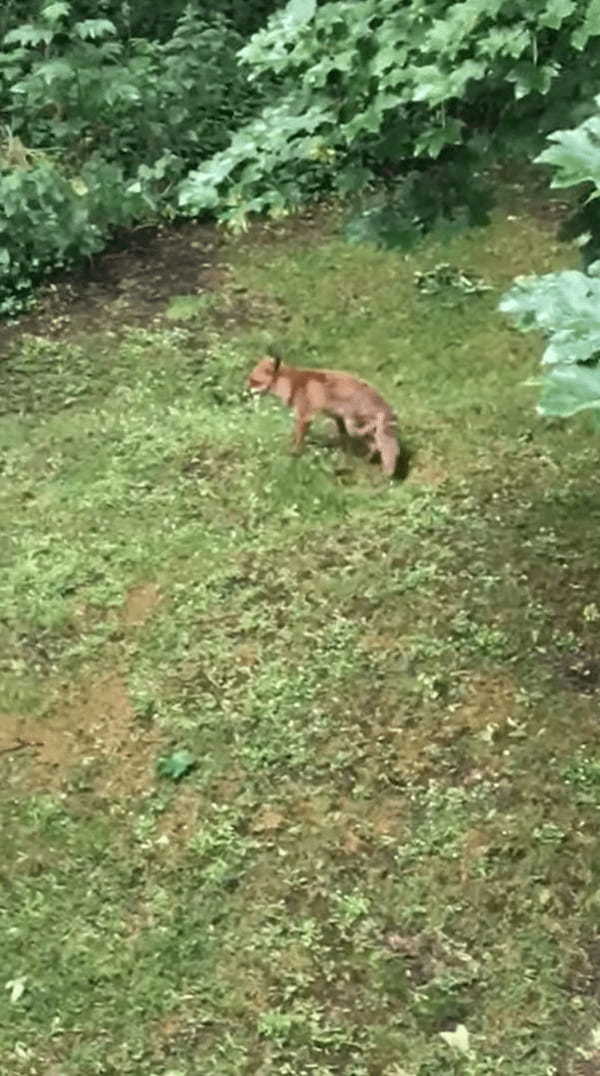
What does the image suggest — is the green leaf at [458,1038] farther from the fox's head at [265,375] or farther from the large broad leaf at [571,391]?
the fox's head at [265,375]

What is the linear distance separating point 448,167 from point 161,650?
1583 mm

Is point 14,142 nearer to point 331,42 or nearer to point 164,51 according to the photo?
point 164,51

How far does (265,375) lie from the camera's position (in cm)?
498

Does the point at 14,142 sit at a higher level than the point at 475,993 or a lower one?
higher

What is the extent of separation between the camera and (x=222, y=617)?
439 centimetres

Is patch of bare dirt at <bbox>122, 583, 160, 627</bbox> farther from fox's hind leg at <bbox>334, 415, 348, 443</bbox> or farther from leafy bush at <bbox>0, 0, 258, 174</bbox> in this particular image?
leafy bush at <bbox>0, 0, 258, 174</bbox>

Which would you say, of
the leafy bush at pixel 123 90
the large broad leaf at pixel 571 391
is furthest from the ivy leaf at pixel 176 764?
the leafy bush at pixel 123 90

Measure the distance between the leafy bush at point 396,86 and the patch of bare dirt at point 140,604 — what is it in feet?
4.70

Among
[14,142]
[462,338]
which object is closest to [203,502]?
[462,338]

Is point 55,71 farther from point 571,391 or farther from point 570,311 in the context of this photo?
point 571,391

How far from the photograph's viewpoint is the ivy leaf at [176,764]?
3.88m

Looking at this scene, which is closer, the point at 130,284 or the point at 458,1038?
the point at 458,1038

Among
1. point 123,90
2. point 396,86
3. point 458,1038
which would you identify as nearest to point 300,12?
point 396,86

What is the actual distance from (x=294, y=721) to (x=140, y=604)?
71 cm
